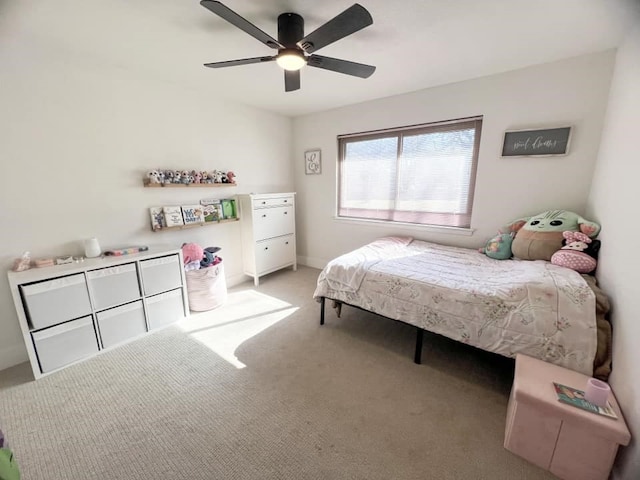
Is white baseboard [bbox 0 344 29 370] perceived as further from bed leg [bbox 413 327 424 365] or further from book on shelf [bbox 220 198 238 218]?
bed leg [bbox 413 327 424 365]

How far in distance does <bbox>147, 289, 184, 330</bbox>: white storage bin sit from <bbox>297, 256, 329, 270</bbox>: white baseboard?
2.06 metres

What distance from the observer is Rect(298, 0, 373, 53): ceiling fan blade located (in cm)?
121

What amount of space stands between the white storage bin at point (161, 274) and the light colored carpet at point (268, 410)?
1.38 ft

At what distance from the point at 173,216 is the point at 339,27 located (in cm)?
225

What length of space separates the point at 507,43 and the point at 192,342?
3385mm

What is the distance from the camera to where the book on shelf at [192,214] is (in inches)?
107

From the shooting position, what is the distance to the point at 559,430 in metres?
1.15

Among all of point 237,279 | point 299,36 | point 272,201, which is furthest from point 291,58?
point 237,279

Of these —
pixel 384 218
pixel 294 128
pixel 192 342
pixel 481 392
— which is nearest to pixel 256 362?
pixel 192 342

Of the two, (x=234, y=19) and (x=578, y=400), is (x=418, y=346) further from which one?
(x=234, y=19)

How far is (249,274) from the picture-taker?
11.3 feet

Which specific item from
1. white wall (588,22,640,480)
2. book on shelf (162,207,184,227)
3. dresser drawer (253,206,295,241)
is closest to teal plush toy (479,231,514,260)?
white wall (588,22,640,480)

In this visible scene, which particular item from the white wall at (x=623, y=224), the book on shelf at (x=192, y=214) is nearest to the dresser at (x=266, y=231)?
the book on shelf at (x=192, y=214)

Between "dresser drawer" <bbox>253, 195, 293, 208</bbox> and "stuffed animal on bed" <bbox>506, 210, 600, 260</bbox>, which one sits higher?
"dresser drawer" <bbox>253, 195, 293, 208</bbox>
